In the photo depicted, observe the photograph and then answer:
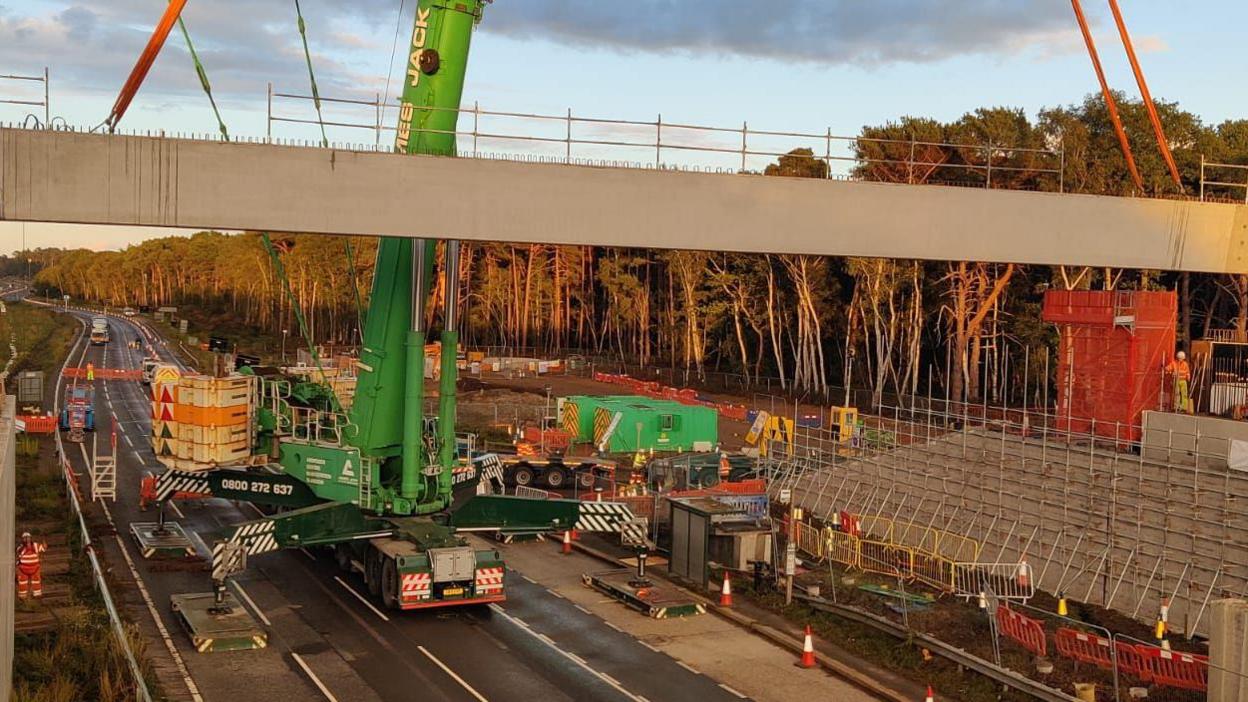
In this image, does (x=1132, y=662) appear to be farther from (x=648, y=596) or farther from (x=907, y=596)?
(x=648, y=596)

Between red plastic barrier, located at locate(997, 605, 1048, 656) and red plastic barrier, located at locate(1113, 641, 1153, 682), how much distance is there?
121 cm

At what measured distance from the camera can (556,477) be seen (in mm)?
41500

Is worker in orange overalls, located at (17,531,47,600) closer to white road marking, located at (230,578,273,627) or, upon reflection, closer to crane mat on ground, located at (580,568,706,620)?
white road marking, located at (230,578,273,627)

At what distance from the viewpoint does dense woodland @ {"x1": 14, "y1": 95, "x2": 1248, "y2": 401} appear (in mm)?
62094

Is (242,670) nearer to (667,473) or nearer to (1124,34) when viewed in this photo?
(1124,34)

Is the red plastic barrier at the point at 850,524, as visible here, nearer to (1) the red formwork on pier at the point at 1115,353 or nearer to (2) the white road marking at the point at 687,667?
(1) the red formwork on pier at the point at 1115,353

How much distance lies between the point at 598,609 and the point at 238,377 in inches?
403

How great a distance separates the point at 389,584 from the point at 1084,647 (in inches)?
529

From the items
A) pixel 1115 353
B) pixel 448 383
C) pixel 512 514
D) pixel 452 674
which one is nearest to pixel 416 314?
pixel 448 383

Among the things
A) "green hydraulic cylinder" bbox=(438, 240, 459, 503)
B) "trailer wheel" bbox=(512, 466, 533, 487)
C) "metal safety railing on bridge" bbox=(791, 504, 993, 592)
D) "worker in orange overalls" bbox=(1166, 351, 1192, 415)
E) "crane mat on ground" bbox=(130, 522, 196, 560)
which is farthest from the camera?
"trailer wheel" bbox=(512, 466, 533, 487)

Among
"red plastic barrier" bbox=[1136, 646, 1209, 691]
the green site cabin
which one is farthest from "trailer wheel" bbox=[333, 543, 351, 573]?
the green site cabin

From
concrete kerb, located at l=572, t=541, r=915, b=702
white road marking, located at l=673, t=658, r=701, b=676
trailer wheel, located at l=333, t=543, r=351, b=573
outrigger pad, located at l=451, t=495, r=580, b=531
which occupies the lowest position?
white road marking, located at l=673, t=658, r=701, b=676

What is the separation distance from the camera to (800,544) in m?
30.1

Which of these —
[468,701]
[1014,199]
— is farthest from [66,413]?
[1014,199]
